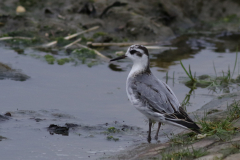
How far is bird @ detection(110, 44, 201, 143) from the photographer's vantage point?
5.14m

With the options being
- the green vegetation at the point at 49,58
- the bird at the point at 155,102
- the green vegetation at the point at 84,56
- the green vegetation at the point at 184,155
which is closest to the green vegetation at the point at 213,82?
the bird at the point at 155,102

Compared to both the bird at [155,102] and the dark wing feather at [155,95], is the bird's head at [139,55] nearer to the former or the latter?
the bird at [155,102]

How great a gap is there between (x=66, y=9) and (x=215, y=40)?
448 cm

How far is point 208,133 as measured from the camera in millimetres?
4938

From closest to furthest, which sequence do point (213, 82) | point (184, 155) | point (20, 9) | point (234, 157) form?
point (234, 157) → point (184, 155) → point (213, 82) → point (20, 9)

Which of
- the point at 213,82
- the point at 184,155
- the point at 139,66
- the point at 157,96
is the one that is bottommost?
the point at 184,155

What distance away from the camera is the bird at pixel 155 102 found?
5.14 meters

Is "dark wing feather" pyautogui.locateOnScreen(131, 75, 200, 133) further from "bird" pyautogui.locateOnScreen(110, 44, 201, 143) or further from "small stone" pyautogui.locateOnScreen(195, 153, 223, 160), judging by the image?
"small stone" pyautogui.locateOnScreen(195, 153, 223, 160)

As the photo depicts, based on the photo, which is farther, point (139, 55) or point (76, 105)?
point (76, 105)

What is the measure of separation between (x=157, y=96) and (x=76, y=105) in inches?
70.3

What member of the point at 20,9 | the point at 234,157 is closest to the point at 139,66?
the point at 234,157

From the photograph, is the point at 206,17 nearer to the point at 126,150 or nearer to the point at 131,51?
the point at 131,51

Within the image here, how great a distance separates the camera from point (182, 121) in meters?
5.04

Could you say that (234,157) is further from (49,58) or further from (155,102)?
(49,58)
